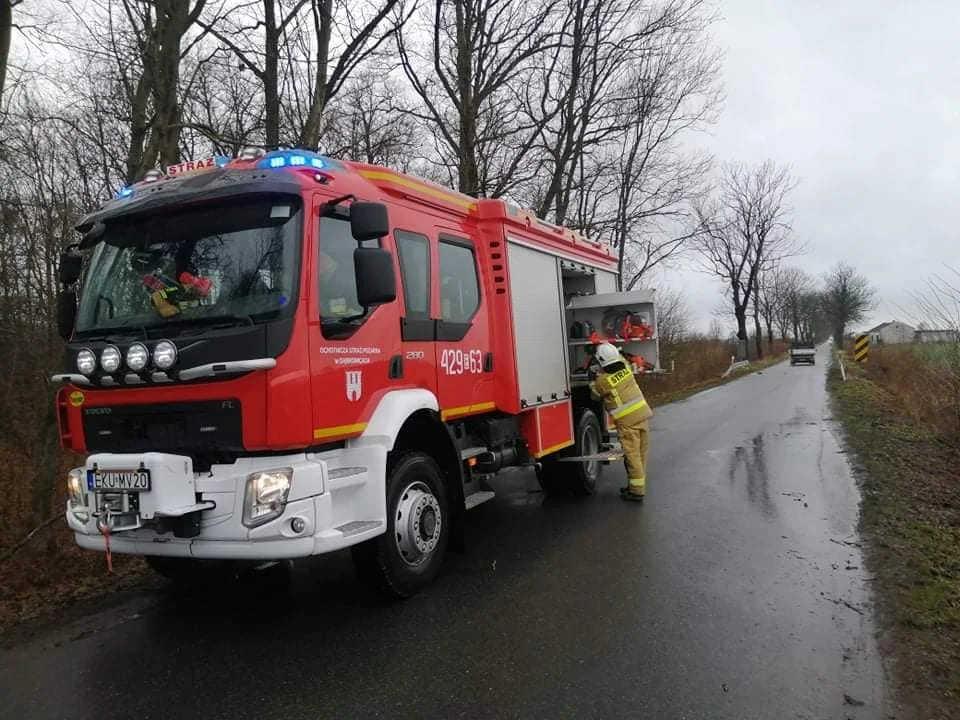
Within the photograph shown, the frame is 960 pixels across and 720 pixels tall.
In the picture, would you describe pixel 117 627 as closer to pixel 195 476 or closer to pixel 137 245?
pixel 195 476

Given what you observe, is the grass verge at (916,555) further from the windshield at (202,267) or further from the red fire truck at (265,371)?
the windshield at (202,267)

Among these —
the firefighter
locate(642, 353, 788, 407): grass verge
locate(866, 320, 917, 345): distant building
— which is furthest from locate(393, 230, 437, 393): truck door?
locate(642, 353, 788, 407): grass verge

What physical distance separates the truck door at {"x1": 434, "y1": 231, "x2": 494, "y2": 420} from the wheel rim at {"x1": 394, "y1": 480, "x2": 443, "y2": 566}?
0.64m

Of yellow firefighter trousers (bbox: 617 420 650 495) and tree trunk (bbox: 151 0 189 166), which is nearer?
tree trunk (bbox: 151 0 189 166)

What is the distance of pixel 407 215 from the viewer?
5.05 metres

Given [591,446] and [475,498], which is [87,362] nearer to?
[475,498]

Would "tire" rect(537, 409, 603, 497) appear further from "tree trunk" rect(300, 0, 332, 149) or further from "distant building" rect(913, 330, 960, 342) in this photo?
"distant building" rect(913, 330, 960, 342)

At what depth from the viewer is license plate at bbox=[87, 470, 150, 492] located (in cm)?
380

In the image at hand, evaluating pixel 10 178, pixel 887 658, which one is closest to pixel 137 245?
pixel 887 658

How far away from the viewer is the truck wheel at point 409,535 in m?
4.45

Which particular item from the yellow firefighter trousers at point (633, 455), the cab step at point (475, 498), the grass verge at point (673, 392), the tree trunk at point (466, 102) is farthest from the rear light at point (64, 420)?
the grass verge at point (673, 392)

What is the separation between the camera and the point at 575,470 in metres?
7.84

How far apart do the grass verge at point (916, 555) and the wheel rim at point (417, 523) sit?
2.84 metres

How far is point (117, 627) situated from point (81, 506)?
32.1 inches
